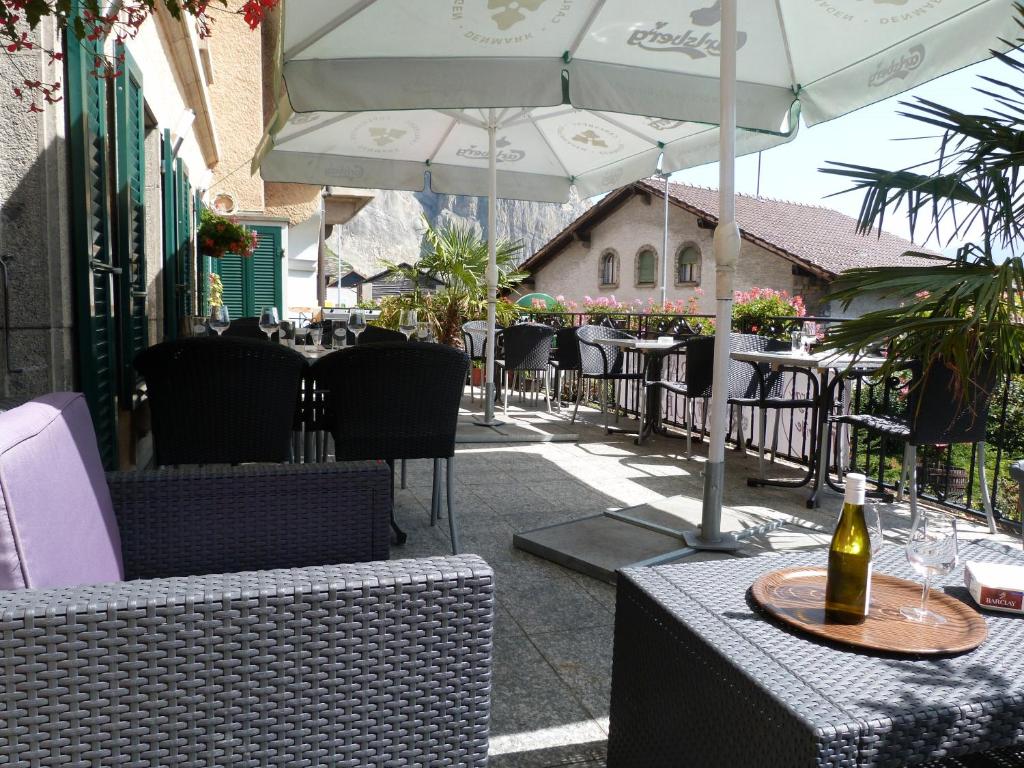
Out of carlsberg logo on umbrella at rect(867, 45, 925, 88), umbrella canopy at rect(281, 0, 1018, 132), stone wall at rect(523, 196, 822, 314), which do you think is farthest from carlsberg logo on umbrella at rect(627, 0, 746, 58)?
stone wall at rect(523, 196, 822, 314)

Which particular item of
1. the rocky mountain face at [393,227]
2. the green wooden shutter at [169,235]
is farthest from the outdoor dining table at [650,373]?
the rocky mountain face at [393,227]

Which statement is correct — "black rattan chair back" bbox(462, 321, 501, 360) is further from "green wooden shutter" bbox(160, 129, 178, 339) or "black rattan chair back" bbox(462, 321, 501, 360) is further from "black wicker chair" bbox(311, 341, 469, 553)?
→ "black wicker chair" bbox(311, 341, 469, 553)

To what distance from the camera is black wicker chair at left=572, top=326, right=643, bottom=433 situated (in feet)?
22.3

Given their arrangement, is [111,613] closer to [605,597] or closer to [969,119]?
[605,597]

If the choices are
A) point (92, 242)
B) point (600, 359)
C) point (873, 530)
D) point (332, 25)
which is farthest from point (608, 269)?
point (873, 530)

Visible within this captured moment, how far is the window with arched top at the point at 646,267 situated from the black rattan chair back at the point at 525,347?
56.5 feet

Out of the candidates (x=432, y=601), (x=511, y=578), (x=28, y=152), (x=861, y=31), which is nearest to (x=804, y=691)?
(x=432, y=601)

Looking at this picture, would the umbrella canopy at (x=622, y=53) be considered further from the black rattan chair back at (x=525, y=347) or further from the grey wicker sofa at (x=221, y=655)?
the black rattan chair back at (x=525, y=347)

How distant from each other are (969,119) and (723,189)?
41.1 inches

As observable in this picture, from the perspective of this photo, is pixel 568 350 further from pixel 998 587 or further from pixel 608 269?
pixel 608 269

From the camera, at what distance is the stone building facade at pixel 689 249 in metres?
19.6

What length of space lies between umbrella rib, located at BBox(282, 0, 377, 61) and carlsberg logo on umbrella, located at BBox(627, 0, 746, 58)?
1.28m

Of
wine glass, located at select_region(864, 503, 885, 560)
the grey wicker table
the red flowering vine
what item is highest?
the red flowering vine

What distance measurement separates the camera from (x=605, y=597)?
108 inches
